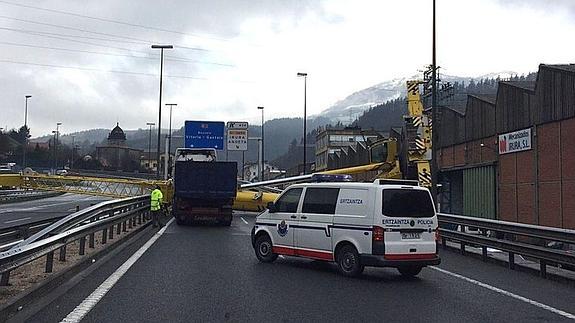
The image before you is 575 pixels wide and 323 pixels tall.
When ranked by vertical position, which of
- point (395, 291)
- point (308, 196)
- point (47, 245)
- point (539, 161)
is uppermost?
point (539, 161)

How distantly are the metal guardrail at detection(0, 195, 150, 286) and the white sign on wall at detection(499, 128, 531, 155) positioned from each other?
19.8 m

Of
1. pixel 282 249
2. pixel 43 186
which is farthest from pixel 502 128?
pixel 43 186

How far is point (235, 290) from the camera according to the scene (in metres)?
10.4

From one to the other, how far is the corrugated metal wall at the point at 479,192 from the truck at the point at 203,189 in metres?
16.2

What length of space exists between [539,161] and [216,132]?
2277 centimetres

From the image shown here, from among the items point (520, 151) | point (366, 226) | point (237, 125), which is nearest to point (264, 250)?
point (366, 226)

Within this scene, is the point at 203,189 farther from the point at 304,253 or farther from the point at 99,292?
the point at 99,292

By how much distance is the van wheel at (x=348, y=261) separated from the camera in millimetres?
12297

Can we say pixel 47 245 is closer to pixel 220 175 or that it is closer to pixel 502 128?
Answer: pixel 220 175

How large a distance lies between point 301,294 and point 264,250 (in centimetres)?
454

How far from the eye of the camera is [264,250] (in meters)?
14.7

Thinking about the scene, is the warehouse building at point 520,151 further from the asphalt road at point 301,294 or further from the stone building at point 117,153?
the stone building at point 117,153

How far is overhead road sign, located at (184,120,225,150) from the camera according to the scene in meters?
45.9

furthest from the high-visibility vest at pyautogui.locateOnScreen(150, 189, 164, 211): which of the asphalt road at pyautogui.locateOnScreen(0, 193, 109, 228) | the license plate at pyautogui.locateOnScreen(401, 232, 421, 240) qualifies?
the license plate at pyautogui.locateOnScreen(401, 232, 421, 240)
